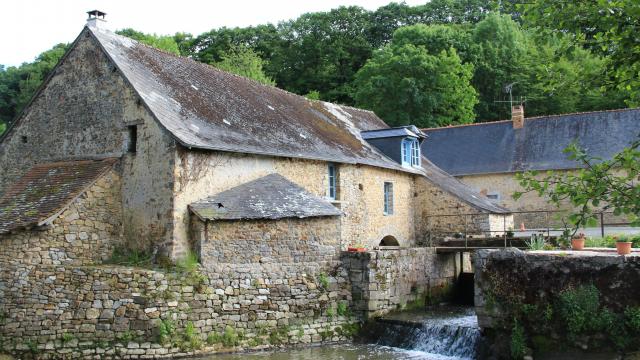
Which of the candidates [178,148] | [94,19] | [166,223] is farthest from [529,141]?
[94,19]

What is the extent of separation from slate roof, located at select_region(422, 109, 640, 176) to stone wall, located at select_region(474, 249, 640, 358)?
16831mm

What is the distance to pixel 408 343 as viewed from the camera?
13.6 m

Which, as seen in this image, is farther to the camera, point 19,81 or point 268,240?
point 19,81

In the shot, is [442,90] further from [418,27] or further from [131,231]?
[131,231]

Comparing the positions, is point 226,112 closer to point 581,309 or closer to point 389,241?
point 389,241

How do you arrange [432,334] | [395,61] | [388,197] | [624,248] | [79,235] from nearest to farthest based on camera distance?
[624,248] < [79,235] < [432,334] < [388,197] < [395,61]

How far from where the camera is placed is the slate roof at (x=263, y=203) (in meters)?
13.6

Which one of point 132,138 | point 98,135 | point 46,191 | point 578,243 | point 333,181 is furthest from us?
point 333,181

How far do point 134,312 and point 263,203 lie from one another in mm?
3887

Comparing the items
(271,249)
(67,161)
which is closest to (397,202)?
(271,249)

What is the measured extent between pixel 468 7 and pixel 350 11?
10.4 metres

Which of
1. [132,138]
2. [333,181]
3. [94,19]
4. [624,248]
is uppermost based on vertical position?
[94,19]

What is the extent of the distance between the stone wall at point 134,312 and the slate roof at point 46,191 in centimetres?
108

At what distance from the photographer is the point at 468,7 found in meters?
49.2
